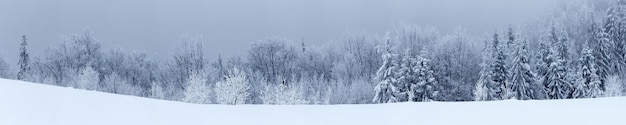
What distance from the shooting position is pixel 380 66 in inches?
2135

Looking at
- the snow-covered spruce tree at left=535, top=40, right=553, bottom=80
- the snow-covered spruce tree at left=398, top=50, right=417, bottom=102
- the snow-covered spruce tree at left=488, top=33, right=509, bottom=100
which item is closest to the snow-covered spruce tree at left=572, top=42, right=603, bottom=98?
the snow-covered spruce tree at left=535, top=40, right=553, bottom=80

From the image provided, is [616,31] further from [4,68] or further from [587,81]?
[4,68]

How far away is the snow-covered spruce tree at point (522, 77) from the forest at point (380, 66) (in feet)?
0.26

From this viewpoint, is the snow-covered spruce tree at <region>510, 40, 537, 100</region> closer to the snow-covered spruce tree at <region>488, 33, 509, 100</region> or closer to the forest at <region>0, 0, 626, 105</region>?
the forest at <region>0, 0, 626, 105</region>

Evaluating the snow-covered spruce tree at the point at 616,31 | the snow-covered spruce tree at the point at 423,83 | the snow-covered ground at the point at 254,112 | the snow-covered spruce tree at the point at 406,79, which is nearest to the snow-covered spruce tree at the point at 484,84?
the snow-covered spruce tree at the point at 423,83

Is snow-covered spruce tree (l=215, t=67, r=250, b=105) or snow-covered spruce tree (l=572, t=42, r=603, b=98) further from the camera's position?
snow-covered spruce tree (l=572, t=42, r=603, b=98)

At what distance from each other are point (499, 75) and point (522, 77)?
5.42ft

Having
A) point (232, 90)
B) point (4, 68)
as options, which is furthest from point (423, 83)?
point (4, 68)

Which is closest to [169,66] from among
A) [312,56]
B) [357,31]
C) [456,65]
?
[312,56]

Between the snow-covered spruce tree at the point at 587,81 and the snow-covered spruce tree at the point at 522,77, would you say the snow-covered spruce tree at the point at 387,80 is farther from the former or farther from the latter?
the snow-covered spruce tree at the point at 587,81

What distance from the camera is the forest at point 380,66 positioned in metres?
38.9

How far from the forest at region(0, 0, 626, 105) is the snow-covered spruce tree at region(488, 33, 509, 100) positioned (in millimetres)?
83

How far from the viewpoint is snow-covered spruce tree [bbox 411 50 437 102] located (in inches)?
1574

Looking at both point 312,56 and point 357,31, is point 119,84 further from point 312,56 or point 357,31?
point 357,31
